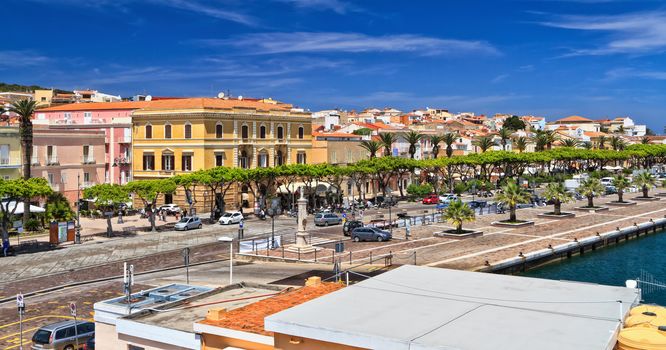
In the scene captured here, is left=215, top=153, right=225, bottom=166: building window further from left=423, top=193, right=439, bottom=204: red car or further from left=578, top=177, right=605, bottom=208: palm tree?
left=578, top=177, right=605, bottom=208: palm tree

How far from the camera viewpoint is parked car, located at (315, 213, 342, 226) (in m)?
60.3

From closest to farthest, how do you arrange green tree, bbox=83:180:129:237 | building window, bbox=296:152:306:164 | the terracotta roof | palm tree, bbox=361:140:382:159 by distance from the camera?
the terracotta roof < green tree, bbox=83:180:129:237 < building window, bbox=296:152:306:164 < palm tree, bbox=361:140:382:159

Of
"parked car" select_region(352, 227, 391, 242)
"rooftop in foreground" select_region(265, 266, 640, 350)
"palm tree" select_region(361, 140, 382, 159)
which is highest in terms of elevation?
"palm tree" select_region(361, 140, 382, 159)

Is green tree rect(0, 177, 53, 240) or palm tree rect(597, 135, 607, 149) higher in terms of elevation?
palm tree rect(597, 135, 607, 149)

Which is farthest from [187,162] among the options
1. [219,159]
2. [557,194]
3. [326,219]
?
[557,194]

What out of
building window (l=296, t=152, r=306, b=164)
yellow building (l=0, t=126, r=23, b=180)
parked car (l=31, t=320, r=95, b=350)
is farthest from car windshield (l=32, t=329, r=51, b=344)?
building window (l=296, t=152, r=306, b=164)

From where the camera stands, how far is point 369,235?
48906 mm

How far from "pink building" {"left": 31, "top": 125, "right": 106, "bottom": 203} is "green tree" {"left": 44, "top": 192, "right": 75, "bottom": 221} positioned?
2.78 meters

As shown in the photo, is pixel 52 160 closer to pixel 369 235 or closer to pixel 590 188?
pixel 369 235

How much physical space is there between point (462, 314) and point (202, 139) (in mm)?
61406

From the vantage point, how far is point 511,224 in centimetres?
5800

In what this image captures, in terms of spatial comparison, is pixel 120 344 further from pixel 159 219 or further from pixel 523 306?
pixel 159 219

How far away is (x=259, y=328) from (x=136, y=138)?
216 feet

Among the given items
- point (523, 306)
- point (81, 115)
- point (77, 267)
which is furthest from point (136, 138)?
point (523, 306)
